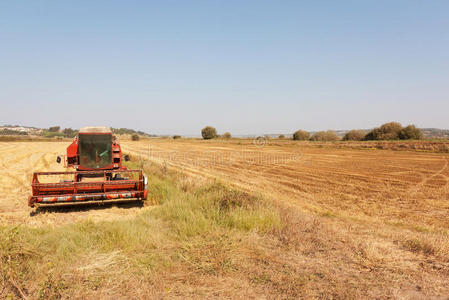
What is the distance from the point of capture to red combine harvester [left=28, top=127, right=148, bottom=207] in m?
8.16

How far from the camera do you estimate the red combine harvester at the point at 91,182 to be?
816 cm

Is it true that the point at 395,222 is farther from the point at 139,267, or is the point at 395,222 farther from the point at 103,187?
the point at 103,187

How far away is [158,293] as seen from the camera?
10.5 ft

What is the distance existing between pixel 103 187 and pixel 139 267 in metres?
5.65

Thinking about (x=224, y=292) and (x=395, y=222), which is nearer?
(x=224, y=292)

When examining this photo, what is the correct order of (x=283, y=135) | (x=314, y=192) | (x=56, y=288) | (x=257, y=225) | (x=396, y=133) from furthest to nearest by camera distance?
1. (x=283, y=135)
2. (x=396, y=133)
3. (x=314, y=192)
4. (x=257, y=225)
5. (x=56, y=288)

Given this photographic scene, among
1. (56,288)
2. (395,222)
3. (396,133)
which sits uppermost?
(396,133)

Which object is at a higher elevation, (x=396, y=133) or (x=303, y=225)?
(x=396, y=133)

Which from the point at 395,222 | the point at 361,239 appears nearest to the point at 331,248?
the point at 361,239

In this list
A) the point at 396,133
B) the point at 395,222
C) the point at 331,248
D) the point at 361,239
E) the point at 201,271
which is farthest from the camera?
the point at 396,133

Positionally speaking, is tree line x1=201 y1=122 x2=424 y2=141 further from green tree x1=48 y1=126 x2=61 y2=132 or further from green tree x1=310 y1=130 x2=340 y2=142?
green tree x1=48 y1=126 x2=61 y2=132

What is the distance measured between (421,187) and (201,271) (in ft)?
39.9

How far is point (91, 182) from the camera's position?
28.1 ft

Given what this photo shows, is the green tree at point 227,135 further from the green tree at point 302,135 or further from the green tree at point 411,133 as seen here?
the green tree at point 411,133
